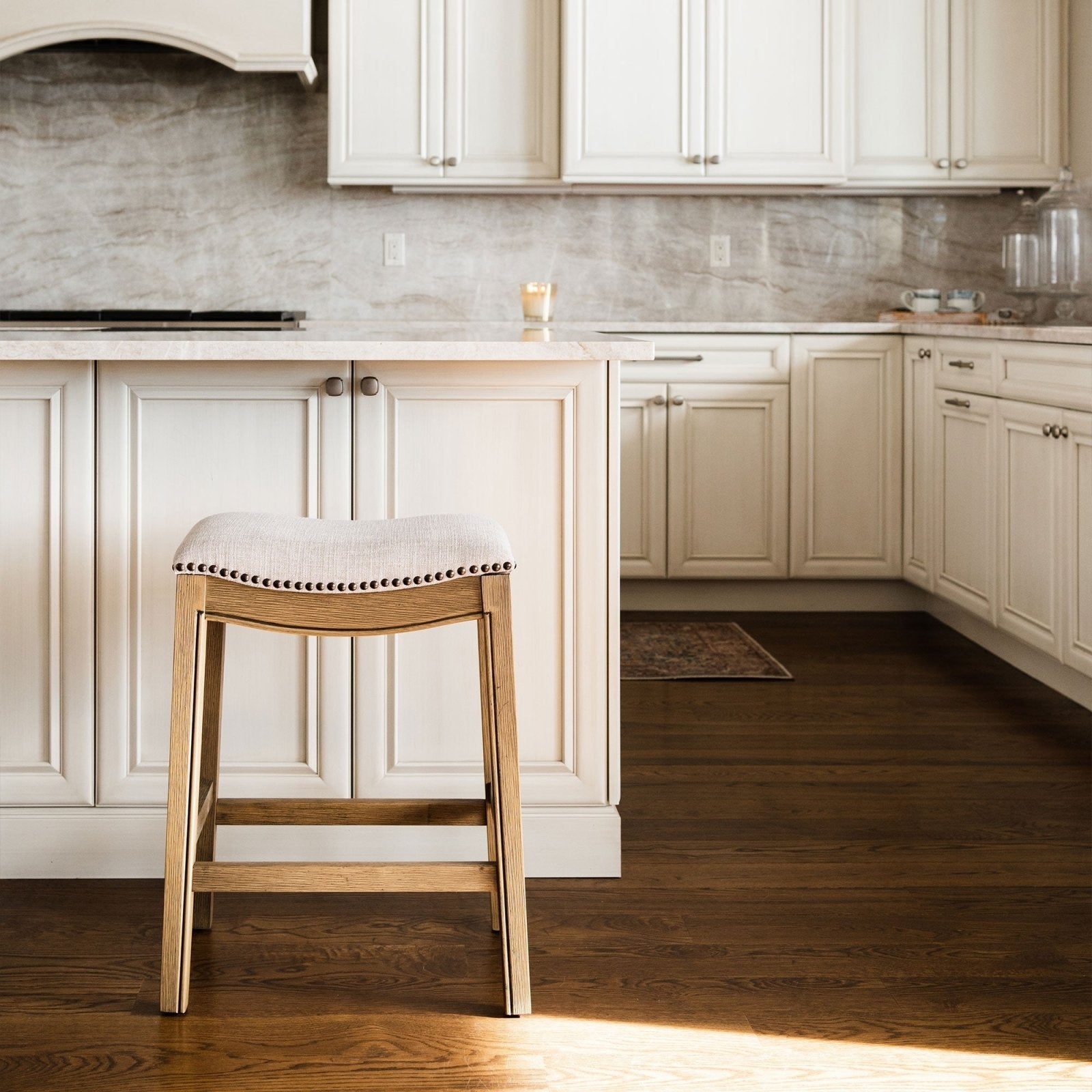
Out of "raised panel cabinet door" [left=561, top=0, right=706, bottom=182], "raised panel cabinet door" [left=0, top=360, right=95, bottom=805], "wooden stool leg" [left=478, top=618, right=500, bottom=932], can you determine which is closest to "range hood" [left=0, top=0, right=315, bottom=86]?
"raised panel cabinet door" [left=561, top=0, right=706, bottom=182]

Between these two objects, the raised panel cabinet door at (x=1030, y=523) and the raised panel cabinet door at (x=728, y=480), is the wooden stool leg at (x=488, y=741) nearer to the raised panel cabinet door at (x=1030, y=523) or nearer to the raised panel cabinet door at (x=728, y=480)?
the raised panel cabinet door at (x=1030, y=523)

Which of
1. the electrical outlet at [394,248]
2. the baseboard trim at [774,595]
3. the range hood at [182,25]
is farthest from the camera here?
the electrical outlet at [394,248]

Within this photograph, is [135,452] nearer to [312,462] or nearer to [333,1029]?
[312,462]

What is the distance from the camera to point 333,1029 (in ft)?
5.11

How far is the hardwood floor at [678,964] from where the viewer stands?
4.87 feet

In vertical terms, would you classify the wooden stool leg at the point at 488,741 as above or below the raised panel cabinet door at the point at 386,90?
below

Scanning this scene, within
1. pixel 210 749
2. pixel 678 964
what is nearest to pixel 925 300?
pixel 678 964

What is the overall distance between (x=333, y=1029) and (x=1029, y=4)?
3.83m

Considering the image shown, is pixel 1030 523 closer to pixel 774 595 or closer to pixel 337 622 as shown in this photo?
pixel 774 595

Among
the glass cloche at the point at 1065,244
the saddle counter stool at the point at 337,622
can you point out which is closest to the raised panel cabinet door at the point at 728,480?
the glass cloche at the point at 1065,244

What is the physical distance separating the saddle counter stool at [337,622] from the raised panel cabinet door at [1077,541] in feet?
5.47

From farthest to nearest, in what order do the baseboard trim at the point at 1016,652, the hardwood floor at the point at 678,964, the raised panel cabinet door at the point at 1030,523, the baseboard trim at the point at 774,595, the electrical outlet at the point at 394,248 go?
the electrical outlet at the point at 394,248, the baseboard trim at the point at 774,595, the baseboard trim at the point at 1016,652, the raised panel cabinet door at the point at 1030,523, the hardwood floor at the point at 678,964

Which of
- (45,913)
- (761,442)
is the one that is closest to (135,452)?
(45,913)

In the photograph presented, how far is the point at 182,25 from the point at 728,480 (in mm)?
2146
